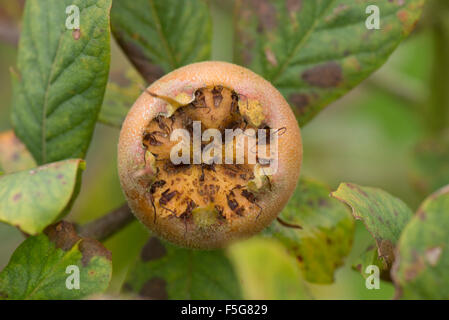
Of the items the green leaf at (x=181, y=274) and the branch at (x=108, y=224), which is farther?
the green leaf at (x=181, y=274)

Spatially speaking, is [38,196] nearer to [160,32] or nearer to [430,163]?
[160,32]

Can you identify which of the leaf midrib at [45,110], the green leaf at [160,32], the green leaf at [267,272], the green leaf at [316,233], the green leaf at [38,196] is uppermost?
the green leaf at [160,32]

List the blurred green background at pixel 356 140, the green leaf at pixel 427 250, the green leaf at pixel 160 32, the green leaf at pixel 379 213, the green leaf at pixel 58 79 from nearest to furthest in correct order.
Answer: the green leaf at pixel 427 250, the green leaf at pixel 379 213, the green leaf at pixel 58 79, the green leaf at pixel 160 32, the blurred green background at pixel 356 140

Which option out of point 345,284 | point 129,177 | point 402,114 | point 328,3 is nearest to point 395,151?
point 402,114

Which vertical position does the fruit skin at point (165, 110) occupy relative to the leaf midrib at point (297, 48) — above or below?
below

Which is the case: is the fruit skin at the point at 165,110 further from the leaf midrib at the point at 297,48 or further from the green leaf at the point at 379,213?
the leaf midrib at the point at 297,48

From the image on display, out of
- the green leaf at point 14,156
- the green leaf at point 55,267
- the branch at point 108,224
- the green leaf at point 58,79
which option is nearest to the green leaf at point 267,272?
the branch at point 108,224
